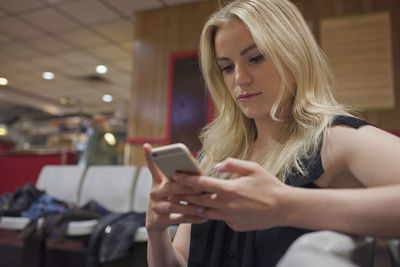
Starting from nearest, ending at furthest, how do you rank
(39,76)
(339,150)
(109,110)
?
(339,150) < (39,76) < (109,110)

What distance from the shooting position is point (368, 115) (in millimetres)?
3234

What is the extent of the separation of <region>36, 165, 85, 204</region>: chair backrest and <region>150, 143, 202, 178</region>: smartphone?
8.98 feet

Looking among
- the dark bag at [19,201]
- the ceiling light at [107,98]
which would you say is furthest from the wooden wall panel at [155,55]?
the ceiling light at [107,98]

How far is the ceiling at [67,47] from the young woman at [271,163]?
3402 millimetres

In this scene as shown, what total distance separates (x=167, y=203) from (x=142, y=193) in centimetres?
212

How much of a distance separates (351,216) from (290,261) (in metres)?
0.21

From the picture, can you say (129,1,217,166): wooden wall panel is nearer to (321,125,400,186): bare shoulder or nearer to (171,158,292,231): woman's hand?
(321,125,400,186): bare shoulder

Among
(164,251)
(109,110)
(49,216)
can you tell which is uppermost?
(109,110)

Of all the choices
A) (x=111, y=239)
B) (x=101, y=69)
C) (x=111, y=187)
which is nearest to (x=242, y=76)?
(x=111, y=239)

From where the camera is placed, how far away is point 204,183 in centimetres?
57

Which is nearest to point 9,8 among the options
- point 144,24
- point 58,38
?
point 58,38

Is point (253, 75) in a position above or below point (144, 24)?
below

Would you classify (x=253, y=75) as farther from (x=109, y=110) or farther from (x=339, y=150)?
(x=109, y=110)

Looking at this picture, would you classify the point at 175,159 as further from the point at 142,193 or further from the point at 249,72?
the point at 142,193
